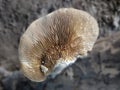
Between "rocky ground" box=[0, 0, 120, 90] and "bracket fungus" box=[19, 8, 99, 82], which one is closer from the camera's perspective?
"rocky ground" box=[0, 0, 120, 90]

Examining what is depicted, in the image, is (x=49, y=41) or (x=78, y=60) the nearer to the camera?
(x=78, y=60)

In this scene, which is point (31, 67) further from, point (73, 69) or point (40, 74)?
point (73, 69)

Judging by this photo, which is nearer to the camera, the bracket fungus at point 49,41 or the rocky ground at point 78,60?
the rocky ground at point 78,60

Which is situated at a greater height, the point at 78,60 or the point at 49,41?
the point at 49,41
